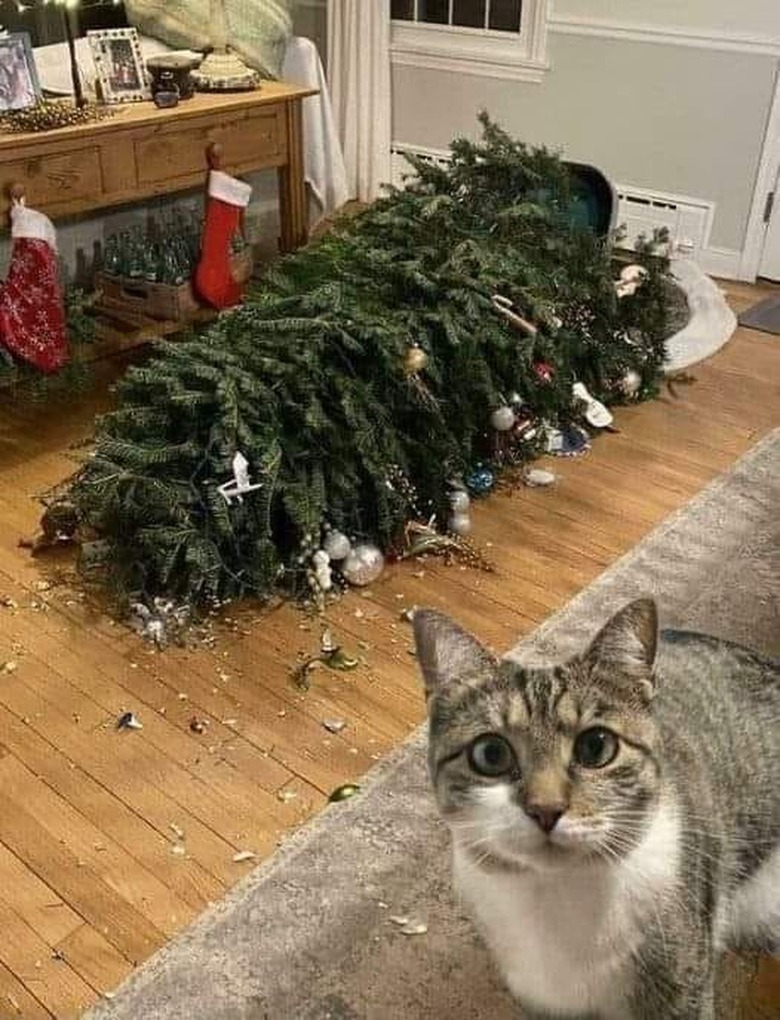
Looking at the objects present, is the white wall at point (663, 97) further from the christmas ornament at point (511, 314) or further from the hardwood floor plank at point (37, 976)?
the hardwood floor plank at point (37, 976)

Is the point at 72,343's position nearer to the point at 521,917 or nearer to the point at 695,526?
the point at 695,526

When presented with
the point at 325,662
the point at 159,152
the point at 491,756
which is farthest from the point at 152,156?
the point at 491,756

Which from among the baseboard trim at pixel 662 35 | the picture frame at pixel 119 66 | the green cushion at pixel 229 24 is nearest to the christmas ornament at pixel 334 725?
the picture frame at pixel 119 66

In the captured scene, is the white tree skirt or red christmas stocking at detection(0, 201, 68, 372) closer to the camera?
red christmas stocking at detection(0, 201, 68, 372)

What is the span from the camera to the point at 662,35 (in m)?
3.74

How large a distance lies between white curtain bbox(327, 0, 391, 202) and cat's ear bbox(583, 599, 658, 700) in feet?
12.1

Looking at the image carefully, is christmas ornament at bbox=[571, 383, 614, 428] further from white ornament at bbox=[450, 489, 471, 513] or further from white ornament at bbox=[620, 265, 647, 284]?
white ornament at bbox=[450, 489, 471, 513]

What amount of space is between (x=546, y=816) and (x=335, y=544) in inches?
52.6

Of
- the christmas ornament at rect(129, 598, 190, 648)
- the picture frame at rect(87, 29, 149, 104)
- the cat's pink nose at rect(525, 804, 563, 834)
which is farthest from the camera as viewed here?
the picture frame at rect(87, 29, 149, 104)

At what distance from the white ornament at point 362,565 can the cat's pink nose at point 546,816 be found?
4.40ft

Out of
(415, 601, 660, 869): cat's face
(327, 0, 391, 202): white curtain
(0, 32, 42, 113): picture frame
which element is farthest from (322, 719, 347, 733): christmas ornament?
(327, 0, 391, 202): white curtain

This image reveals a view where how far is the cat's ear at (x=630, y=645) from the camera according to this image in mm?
1001

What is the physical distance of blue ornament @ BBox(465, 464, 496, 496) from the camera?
2.54 m

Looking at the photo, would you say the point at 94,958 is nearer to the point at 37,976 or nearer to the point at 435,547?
the point at 37,976
